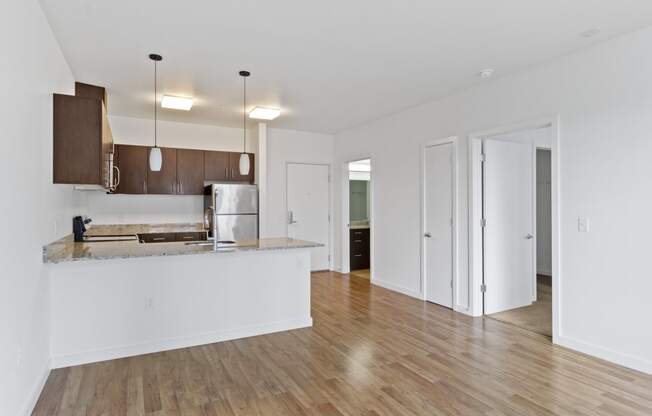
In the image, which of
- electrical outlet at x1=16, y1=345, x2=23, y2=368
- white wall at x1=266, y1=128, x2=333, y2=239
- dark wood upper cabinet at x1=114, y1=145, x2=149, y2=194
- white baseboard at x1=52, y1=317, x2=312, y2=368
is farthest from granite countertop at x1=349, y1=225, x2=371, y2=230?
electrical outlet at x1=16, y1=345, x2=23, y2=368

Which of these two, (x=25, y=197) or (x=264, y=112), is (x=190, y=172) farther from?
(x=25, y=197)

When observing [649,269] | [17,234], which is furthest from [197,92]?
[649,269]

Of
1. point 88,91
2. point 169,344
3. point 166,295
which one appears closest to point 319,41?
point 166,295

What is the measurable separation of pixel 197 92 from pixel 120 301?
2540 millimetres

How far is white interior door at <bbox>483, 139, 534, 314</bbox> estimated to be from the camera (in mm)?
4332

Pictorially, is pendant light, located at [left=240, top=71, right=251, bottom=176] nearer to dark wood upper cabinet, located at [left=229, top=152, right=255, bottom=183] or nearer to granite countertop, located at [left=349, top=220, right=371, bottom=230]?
dark wood upper cabinet, located at [left=229, top=152, right=255, bottom=183]

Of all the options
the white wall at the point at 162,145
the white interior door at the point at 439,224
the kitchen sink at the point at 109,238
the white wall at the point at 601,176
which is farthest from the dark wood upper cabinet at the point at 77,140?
the white wall at the point at 601,176

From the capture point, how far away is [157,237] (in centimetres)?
538

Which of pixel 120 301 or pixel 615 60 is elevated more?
pixel 615 60

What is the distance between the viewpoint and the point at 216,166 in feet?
19.6

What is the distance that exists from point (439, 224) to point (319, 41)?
2.73m

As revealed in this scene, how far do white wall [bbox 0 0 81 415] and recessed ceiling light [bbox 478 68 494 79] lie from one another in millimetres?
3720

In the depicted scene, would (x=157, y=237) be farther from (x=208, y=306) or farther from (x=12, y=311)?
(x=12, y=311)

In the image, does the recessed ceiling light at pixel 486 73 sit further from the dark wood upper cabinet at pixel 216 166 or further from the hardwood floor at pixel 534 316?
the dark wood upper cabinet at pixel 216 166
